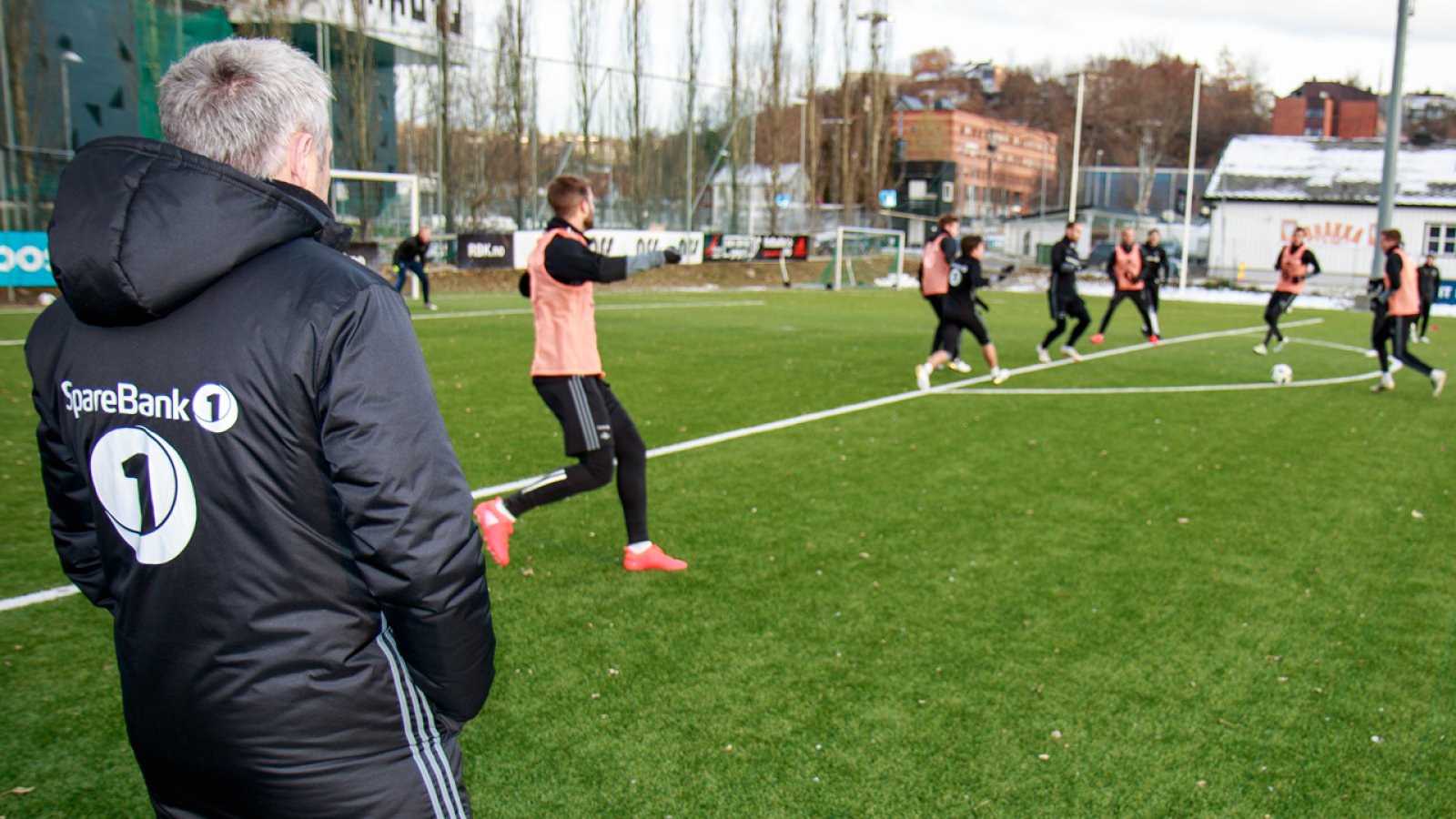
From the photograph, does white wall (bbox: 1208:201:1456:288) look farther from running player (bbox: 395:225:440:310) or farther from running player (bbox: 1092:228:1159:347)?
running player (bbox: 395:225:440:310)

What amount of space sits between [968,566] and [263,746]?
4686 mm

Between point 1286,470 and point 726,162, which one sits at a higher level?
point 726,162

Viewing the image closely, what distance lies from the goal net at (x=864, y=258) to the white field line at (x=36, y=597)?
30.5 m

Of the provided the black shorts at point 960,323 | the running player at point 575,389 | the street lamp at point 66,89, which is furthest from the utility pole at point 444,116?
the running player at point 575,389

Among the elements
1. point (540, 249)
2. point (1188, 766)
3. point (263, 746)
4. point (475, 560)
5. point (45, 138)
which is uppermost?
point (45, 138)

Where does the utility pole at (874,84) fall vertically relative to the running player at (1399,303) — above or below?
above

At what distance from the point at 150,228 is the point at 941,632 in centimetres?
405

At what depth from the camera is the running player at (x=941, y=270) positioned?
1369 cm

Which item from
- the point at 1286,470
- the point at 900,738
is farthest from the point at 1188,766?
the point at 1286,470

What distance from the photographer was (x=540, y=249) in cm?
555

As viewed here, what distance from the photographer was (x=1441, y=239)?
42.5 metres

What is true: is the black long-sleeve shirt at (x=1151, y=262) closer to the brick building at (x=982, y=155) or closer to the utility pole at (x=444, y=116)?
the utility pole at (x=444, y=116)

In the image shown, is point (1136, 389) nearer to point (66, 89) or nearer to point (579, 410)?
point (579, 410)

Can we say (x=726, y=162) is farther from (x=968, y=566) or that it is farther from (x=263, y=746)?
(x=263, y=746)
